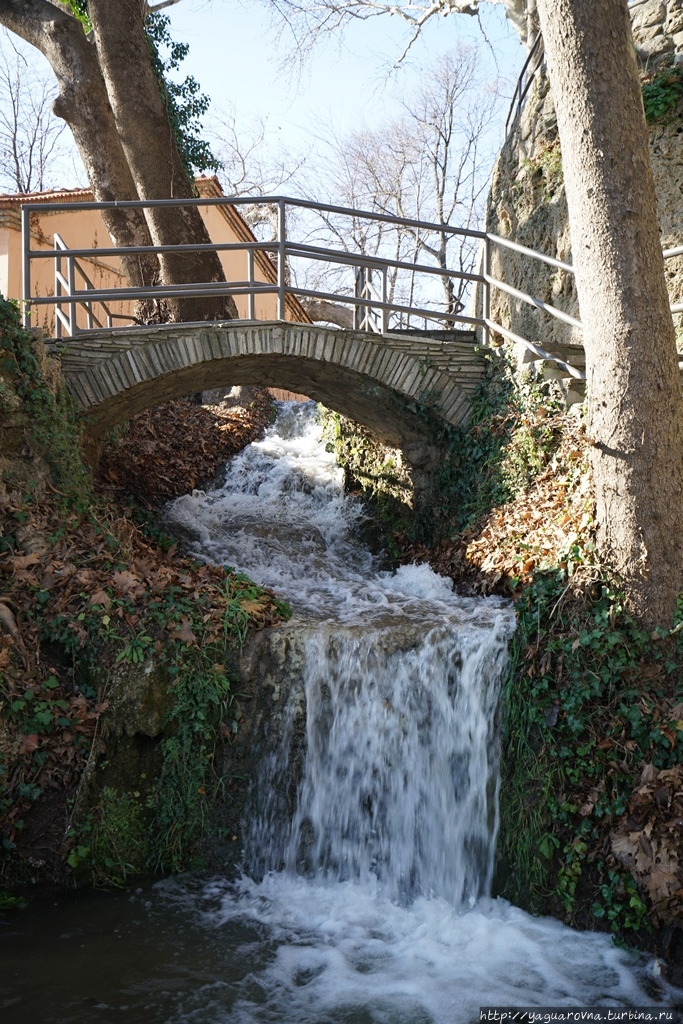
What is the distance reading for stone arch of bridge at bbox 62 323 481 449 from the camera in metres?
8.56

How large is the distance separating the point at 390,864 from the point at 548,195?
6.69m

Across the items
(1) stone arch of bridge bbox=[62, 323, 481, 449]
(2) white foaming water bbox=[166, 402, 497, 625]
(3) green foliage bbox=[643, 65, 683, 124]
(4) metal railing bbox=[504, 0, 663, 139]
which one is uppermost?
(4) metal railing bbox=[504, 0, 663, 139]

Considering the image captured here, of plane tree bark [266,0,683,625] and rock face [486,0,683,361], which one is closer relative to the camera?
plane tree bark [266,0,683,625]

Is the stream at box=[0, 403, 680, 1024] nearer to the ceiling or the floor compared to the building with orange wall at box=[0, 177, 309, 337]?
nearer to the floor


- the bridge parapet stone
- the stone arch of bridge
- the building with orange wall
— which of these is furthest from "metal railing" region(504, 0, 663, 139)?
the building with orange wall

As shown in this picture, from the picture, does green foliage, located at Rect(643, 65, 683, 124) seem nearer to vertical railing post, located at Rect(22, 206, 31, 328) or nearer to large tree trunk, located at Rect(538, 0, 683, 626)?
large tree trunk, located at Rect(538, 0, 683, 626)

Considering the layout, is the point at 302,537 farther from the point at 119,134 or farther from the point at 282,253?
the point at 119,134

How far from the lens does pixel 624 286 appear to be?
608 centimetres

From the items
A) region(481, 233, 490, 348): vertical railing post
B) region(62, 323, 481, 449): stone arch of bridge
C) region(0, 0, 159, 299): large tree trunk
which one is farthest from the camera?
region(0, 0, 159, 299): large tree trunk

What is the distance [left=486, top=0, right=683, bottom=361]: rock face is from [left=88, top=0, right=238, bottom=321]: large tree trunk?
15.3 ft

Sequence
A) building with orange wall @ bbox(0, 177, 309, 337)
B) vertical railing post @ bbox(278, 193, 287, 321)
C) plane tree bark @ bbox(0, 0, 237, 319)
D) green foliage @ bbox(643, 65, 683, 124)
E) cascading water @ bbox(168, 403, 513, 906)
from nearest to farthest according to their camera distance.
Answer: cascading water @ bbox(168, 403, 513, 906)
green foliage @ bbox(643, 65, 683, 124)
vertical railing post @ bbox(278, 193, 287, 321)
plane tree bark @ bbox(0, 0, 237, 319)
building with orange wall @ bbox(0, 177, 309, 337)

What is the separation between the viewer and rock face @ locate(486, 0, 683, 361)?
830 cm

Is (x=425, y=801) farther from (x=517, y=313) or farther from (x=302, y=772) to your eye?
(x=517, y=313)

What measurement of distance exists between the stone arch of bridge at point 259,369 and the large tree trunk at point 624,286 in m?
3.04
